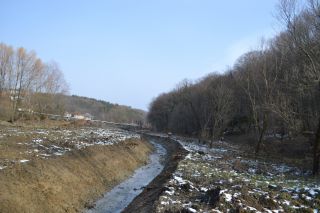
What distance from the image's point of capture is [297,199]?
47.2 feet

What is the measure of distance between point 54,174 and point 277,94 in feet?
93.7

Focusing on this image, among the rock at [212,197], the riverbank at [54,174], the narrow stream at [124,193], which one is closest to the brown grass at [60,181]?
the riverbank at [54,174]

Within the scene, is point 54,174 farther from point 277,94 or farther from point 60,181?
point 277,94

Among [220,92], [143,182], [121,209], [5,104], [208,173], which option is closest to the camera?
[121,209]

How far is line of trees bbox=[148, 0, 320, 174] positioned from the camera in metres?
26.4

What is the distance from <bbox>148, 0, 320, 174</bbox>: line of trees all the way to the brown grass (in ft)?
43.9

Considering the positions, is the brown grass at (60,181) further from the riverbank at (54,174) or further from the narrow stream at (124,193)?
the narrow stream at (124,193)

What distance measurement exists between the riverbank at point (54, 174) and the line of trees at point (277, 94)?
43.7 ft

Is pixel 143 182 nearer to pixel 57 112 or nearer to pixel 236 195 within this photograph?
pixel 236 195

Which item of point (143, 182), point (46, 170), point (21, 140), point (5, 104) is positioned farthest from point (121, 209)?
point (5, 104)

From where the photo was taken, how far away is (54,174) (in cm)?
1794

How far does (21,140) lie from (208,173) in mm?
12605

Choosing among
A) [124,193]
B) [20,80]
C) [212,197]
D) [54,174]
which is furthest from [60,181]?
[20,80]

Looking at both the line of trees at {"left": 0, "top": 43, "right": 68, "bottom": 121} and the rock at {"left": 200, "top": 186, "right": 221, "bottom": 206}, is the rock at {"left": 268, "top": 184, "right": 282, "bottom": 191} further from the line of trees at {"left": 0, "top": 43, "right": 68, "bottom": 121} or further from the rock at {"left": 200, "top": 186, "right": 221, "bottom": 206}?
the line of trees at {"left": 0, "top": 43, "right": 68, "bottom": 121}
